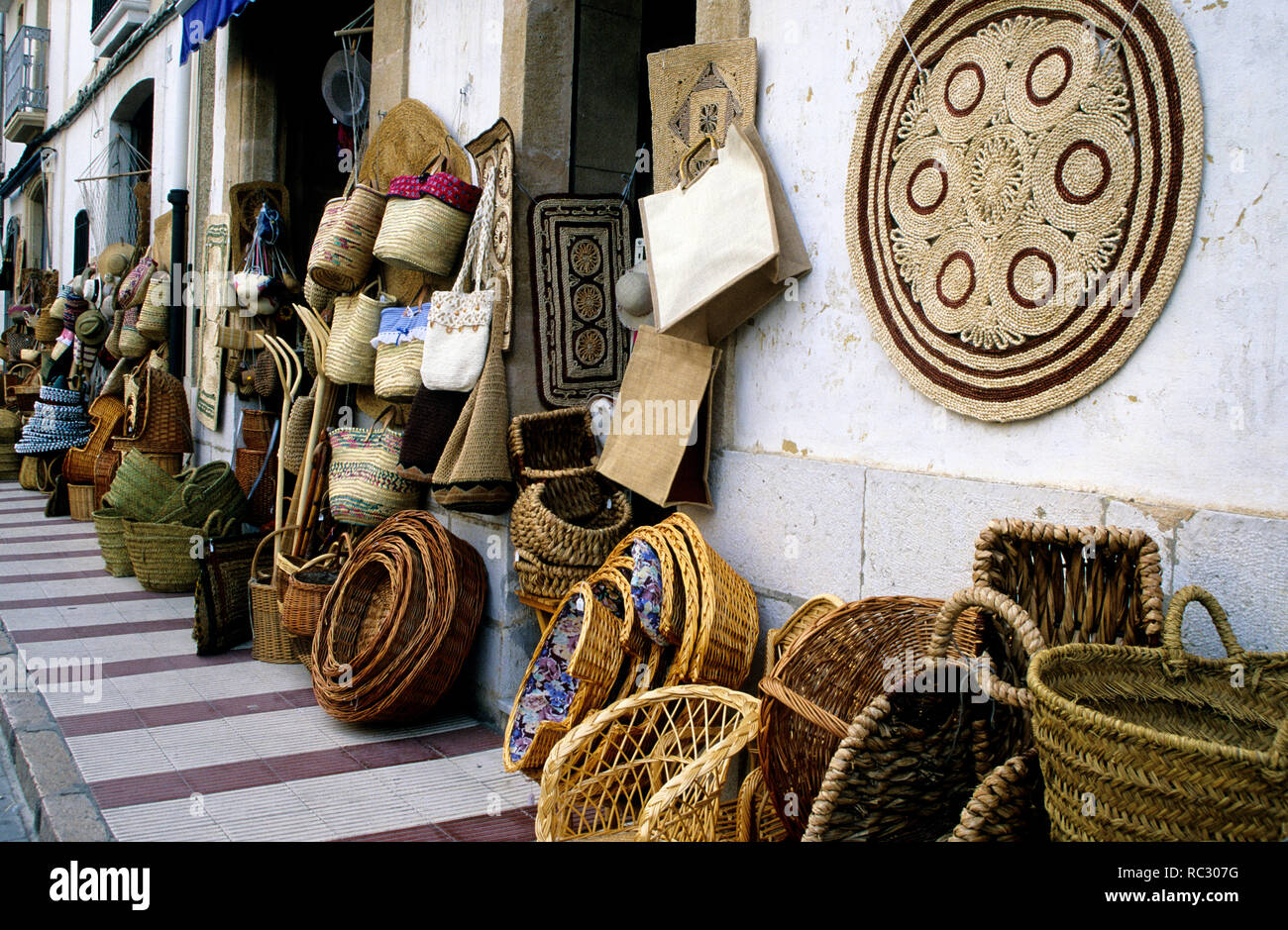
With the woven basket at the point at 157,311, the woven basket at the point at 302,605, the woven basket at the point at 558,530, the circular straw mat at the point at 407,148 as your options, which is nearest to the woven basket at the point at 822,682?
the woven basket at the point at 558,530

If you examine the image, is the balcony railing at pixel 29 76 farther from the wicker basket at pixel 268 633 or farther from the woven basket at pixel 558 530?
the woven basket at pixel 558 530

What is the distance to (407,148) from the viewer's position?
5094 millimetres

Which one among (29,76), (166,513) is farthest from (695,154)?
(29,76)

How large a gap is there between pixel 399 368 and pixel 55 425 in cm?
723

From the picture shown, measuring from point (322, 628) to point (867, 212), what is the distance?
2875mm

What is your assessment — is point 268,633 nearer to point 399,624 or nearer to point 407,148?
point 399,624

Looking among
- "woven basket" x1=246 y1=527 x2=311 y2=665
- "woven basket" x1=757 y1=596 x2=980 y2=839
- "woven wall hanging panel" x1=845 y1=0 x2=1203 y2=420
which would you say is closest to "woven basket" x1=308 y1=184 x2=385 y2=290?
"woven basket" x1=246 y1=527 x2=311 y2=665

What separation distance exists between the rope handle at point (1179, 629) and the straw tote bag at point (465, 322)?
2.94 m

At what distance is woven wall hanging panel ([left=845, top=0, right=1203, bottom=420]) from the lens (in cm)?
218

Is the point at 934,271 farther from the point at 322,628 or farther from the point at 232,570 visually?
the point at 232,570

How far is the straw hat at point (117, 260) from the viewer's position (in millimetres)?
10648

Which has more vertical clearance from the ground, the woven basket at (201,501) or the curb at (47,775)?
the woven basket at (201,501)

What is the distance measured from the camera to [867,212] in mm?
2873

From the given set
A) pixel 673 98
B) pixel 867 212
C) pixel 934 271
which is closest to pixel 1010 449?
pixel 934 271
